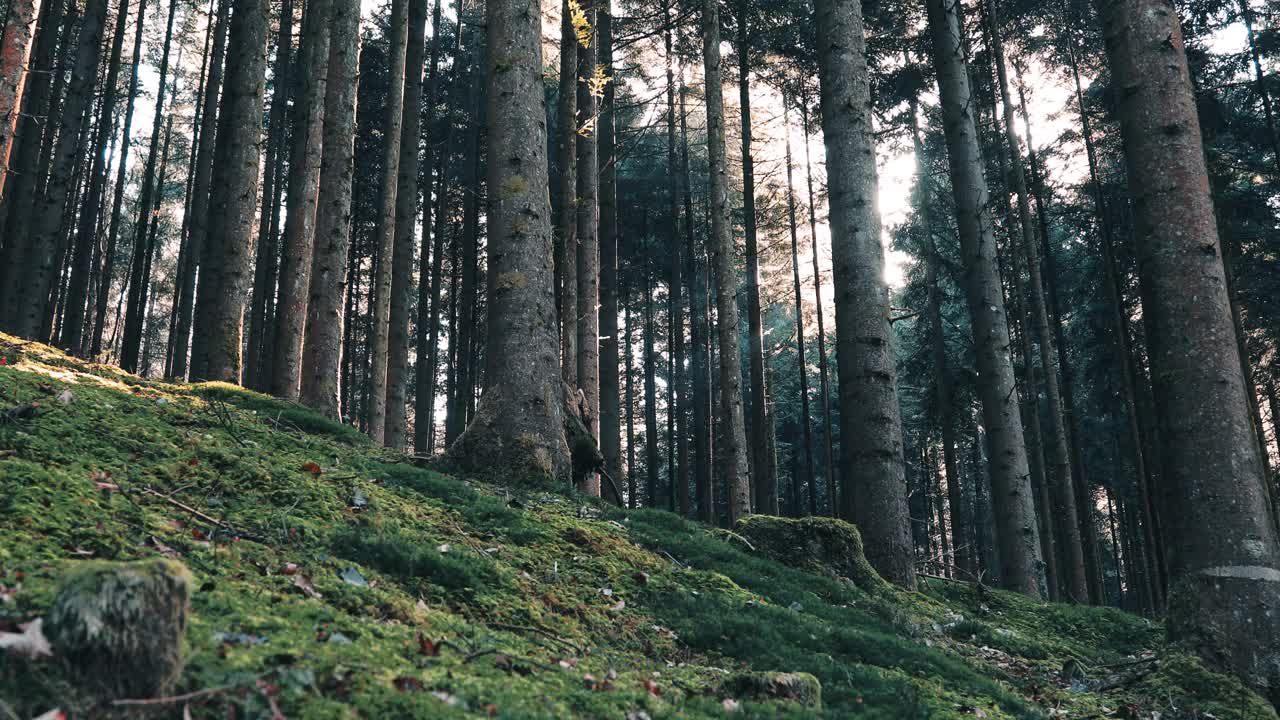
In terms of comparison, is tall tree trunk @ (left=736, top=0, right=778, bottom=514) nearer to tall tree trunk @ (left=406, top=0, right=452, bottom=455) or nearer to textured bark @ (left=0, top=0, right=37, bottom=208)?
tall tree trunk @ (left=406, top=0, right=452, bottom=455)

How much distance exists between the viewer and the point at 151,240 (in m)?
21.3

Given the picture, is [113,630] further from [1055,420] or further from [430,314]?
[430,314]

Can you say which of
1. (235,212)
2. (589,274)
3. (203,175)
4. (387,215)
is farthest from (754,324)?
(203,175)

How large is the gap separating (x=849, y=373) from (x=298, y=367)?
7763 mm

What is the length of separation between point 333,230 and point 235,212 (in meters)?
1.44

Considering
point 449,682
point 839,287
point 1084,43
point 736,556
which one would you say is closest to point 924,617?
point 736,556

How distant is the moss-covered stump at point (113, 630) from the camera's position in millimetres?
1724

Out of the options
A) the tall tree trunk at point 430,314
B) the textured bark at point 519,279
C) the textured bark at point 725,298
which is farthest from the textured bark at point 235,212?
the tall tree trunk at point 430,314

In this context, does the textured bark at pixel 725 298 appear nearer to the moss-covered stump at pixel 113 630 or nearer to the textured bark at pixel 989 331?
the textured bark at pixel 989 331

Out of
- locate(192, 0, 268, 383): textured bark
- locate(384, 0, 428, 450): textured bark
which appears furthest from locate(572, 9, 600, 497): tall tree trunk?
locate(192, 0, 268, 383): textured bark

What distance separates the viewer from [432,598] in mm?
3547

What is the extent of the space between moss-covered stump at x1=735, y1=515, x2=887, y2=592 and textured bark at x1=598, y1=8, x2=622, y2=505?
898 centimetres

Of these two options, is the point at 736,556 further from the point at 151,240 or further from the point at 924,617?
the point at 151,240

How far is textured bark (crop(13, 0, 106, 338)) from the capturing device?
12984 mm
